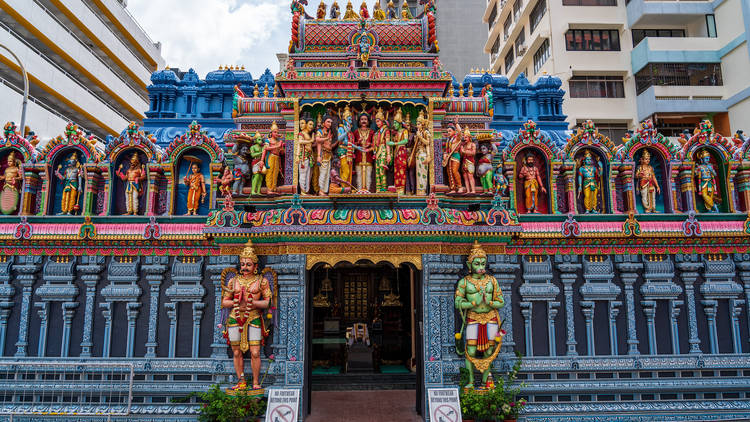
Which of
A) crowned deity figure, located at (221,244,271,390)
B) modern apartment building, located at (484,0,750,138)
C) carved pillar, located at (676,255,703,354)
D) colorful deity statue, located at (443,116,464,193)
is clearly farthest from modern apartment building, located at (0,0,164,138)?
modern apartment building, located at (484,0,750,138)

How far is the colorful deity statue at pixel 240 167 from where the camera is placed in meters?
11.3

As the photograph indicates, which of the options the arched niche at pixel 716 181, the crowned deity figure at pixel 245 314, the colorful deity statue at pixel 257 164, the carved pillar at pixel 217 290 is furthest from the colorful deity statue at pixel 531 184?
the carved pillar at pixel 217 290

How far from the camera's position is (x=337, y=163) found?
11.7 metres

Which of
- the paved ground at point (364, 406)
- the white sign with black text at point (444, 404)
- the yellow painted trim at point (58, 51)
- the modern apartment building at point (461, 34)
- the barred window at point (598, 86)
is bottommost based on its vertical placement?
the paved ground at point (364, 406)

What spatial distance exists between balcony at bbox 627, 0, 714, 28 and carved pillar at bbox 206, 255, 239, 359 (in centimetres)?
3093

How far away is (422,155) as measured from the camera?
1130 centimetres

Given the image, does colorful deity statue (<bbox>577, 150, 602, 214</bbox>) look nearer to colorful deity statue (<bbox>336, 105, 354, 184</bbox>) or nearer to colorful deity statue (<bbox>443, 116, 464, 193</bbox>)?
colorful deity statue (<bbox>443, 116, 464, 193</bbox>)

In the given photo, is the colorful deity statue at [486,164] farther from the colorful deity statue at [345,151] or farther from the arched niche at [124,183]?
the arched niche at [124,183]

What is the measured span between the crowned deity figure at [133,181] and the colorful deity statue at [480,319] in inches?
353

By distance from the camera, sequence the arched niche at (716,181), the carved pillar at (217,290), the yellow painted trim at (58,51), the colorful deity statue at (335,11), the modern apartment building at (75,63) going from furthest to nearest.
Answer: the modern apartment building at (75,63) < the yellow painted trim at (58,51) < the colorful deity statue at (335,11) < the arched niche at (716,181) < the carved pillar at (217,290)

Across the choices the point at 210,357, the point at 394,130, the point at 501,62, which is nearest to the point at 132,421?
the point at 210,357

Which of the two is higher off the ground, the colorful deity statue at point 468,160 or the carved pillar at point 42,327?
the colorful deity statue at point 468,160

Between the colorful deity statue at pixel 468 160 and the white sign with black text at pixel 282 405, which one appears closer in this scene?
the white sign with black text at pixel 282 405

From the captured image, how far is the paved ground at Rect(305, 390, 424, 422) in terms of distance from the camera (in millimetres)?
10867
